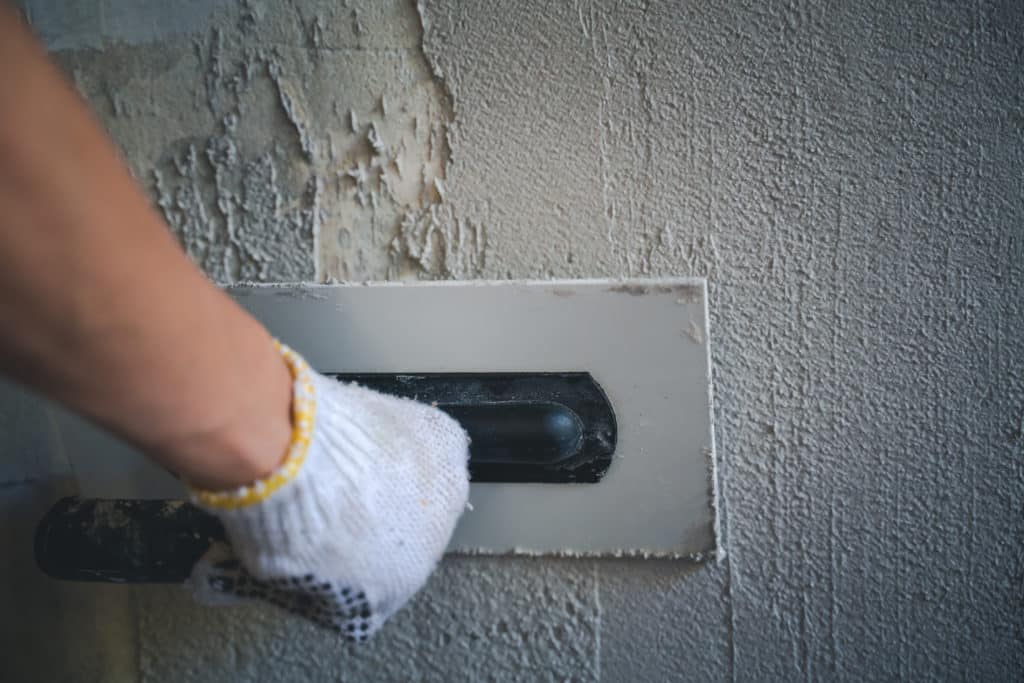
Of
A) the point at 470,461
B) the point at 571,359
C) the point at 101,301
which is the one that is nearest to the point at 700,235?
the point at 571,359

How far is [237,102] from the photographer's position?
587mm

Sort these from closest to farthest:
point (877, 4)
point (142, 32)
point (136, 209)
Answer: point (136, 209), point (877, 4), point (142, 32)

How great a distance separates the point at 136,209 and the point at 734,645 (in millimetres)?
565

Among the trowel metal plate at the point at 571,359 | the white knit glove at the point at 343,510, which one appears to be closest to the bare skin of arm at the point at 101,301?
the white knit glove at the point at 343,510

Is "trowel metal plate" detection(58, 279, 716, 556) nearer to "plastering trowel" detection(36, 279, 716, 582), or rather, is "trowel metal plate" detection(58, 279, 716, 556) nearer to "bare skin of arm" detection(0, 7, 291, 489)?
"plastering trowel" detection(36, 279, 716, 582)

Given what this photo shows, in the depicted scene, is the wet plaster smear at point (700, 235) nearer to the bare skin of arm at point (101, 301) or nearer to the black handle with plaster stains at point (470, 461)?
the black handle with plaster stains at point (470, 461)

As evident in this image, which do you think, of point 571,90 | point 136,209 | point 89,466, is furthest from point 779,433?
point 89,466

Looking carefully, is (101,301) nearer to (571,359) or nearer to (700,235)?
(571,359)

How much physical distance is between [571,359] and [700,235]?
158 mm

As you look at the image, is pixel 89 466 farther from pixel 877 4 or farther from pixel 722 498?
pixel 877 4

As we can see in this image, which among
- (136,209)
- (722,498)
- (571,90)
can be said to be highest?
(571,90)

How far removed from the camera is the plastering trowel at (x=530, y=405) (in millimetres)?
499

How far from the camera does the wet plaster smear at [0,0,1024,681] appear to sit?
1.64ft

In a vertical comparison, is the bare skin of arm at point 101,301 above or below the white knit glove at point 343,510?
above
